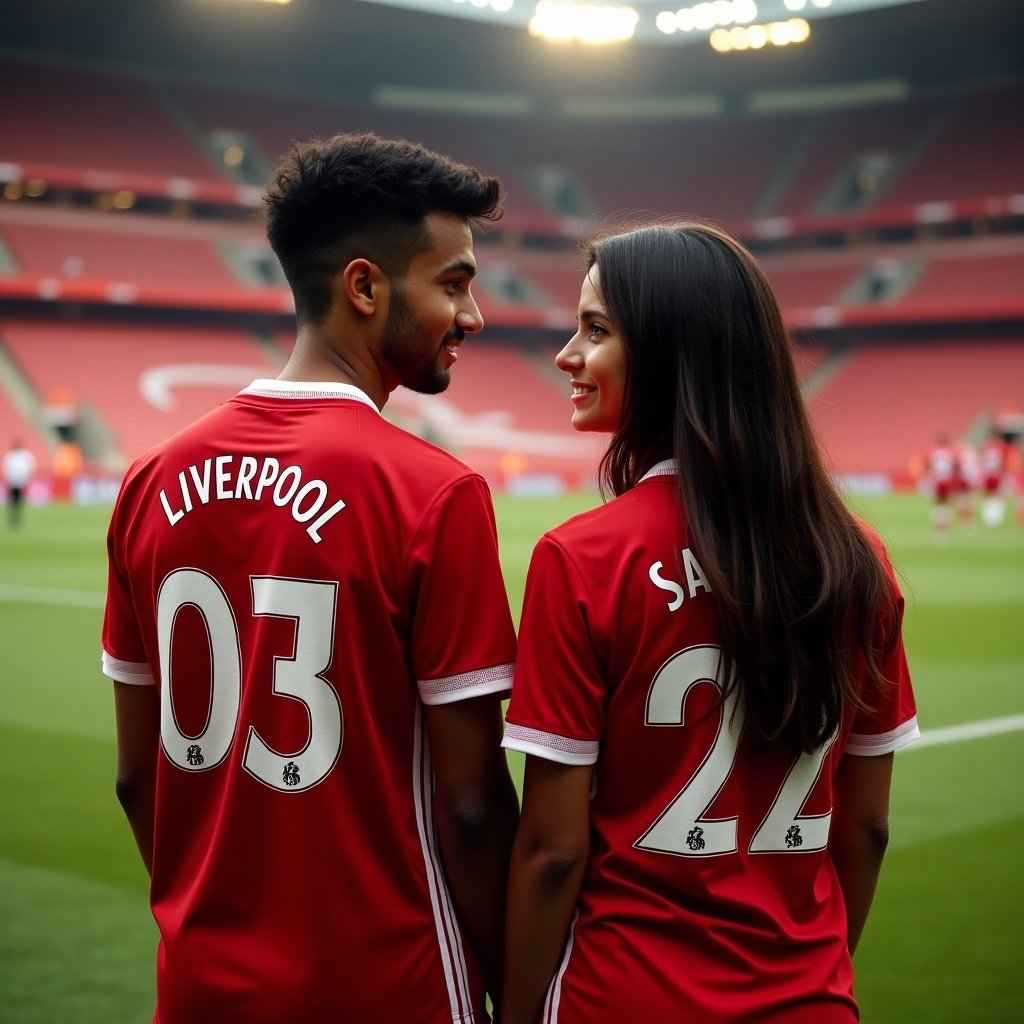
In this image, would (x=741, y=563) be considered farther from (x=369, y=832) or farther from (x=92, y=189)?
(x=92, y=189)

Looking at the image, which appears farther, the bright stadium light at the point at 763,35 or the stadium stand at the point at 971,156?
the stadium stand at the point at 971,156

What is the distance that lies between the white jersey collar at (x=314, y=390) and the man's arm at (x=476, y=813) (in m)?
0.53

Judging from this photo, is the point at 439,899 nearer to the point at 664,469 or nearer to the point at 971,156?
the point at 664,469

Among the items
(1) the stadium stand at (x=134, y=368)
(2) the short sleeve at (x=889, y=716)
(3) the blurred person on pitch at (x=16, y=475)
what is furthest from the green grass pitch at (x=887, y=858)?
(1) the stadium stand at (x=134, y=368)

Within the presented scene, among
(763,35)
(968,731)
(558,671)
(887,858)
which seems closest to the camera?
(558,671)

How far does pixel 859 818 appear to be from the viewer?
2.23 metres

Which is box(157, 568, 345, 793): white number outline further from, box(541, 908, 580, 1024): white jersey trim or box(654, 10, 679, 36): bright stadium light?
box(654, 10, 679, 36): bright stadium light

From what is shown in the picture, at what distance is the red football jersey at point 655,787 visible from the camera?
6.07ft

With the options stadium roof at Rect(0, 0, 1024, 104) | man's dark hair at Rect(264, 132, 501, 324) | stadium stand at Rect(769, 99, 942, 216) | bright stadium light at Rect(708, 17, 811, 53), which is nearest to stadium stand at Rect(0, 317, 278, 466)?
stadium roof at Rect(0, 0, 1024, 104)

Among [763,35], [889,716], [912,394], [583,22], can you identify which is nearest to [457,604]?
[889,716]

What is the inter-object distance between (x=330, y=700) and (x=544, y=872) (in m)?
0.43

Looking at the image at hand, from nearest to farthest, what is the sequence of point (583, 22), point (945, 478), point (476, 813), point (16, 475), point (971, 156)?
1. point (476, 813)
2. point (945, 478)
3. point (16, 475)
4. point (583, 22)
5. point (971, 156)

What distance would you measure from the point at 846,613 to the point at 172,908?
1.21 metres

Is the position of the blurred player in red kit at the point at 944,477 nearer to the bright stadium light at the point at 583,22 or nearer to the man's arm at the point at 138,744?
the man's arm at the point at 138,744
